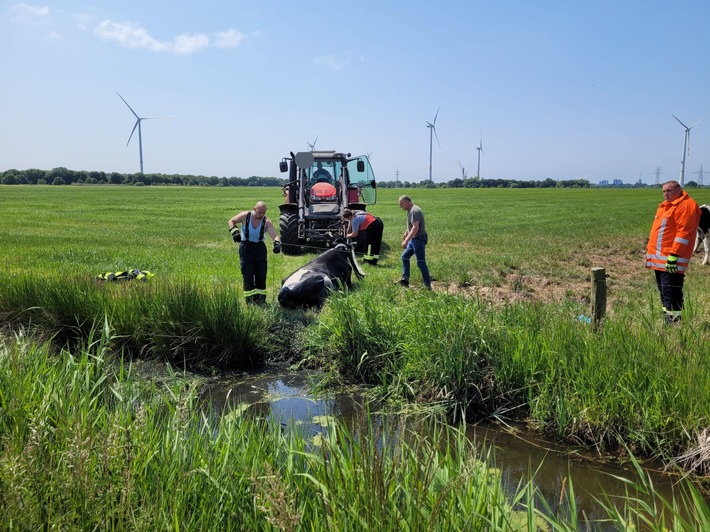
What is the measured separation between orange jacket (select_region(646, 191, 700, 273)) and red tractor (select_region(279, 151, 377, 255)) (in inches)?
291

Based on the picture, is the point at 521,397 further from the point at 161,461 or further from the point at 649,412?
the point at 161,461

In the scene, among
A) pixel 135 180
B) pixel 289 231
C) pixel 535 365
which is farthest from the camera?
pixel 135 180

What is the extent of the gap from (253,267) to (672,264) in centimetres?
538

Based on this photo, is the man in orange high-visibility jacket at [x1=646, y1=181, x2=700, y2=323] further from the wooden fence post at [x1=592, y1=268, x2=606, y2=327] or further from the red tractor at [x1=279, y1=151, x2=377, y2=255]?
the red tractor at [x1=279, y1=151, x2=377, y2=255]

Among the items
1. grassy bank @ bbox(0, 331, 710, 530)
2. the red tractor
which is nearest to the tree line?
the red tractor

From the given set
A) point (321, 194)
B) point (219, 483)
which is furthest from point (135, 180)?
point (219, 483)

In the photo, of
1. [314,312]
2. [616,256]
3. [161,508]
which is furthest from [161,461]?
[616,256]

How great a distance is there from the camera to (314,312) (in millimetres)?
7523

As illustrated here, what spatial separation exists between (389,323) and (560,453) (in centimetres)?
230

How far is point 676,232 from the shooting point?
6984 millimetres

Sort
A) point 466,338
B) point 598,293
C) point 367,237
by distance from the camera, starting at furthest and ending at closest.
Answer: point 367,237, point 598,293, point 466,338

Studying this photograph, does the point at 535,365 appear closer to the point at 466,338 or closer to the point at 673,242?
the point at 466,338

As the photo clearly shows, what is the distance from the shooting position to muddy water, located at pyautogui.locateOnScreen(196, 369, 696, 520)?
13.3 ft

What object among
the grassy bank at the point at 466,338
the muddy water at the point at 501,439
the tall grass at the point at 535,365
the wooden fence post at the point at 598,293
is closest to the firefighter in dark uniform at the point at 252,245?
the grassy bank at the point at 466,338
